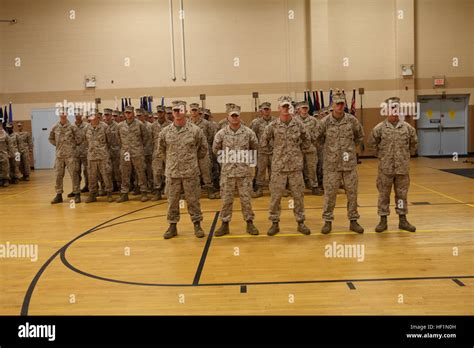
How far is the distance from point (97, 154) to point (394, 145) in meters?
6.42

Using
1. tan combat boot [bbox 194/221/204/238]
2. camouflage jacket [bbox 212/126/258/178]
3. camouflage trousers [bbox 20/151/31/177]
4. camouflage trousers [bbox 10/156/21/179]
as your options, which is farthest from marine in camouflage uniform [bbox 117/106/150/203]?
camouflage trousers [bbox 20/151/31/177]

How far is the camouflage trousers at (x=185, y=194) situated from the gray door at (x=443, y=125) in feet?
47.7

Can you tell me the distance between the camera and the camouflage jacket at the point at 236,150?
6895 millimetres

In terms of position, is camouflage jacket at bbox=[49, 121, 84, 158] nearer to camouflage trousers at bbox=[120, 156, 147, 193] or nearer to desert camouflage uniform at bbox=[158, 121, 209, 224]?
camouflage trousers at bbox=[120, 156, 147, 193]

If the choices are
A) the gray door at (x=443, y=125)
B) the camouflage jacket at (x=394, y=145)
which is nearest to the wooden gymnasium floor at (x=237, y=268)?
the camouflage jacket at (x=394, y=145)

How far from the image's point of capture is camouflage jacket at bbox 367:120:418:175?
6676 mm

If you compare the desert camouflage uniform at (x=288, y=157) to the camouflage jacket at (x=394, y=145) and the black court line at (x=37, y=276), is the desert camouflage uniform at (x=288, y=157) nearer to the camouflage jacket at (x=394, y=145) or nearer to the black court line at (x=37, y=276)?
the camouflage jacket at (x=394, y=145)

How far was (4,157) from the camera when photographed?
13789 mm

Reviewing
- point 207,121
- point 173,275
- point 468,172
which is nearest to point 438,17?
point 468,172

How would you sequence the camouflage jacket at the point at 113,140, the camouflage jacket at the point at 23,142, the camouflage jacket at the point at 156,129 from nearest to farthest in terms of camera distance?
the camouflage jacket at the point at 156,129 < the camouflage jacket at the point at 113,140 < the camouflage jacket at the point at 23,142

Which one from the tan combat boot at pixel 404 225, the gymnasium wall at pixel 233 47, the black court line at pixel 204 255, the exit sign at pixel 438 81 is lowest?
the black court line at pixel 204 255

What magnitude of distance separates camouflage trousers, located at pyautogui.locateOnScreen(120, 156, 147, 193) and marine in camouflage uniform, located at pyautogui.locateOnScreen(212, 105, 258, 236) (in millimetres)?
3710

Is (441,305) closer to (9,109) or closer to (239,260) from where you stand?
(239,260)

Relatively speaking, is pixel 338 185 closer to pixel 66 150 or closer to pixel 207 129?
pixel 207 129
